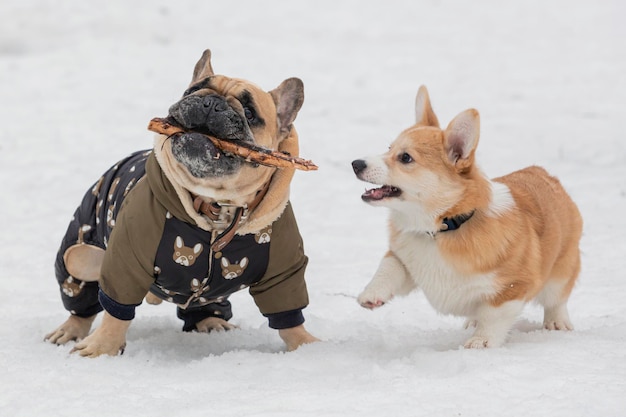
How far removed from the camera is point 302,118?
30.8 ft

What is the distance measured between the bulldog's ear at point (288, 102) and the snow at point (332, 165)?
1.07 m

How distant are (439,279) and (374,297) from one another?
12.2 inches

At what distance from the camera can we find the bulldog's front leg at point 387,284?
3863 mm

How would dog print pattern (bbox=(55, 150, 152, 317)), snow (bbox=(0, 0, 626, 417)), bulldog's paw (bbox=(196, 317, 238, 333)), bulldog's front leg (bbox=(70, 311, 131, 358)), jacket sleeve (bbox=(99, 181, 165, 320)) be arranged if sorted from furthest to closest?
bulldog's paw (bbox=(196, 317, 238, 333)) → dog print pattern (bbox=(55, 150, 152, 317)) → bulldog's front leg (bbox=(70, 311, 131, 358)) → jacket sleeve (bbox=(99, 181, 165, 320)) → snow (bbox=(0, 0, 626, 417))

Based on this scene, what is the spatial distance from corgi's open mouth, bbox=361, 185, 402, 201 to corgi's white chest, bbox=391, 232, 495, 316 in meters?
0.23

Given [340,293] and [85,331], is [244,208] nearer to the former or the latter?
[85,331]

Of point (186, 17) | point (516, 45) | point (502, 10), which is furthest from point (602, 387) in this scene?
point (502, 10)

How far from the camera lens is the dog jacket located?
372cm

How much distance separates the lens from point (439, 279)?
12.6 ft

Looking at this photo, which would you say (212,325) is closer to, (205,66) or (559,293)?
(205,66)

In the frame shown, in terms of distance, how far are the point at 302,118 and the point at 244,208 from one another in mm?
5714

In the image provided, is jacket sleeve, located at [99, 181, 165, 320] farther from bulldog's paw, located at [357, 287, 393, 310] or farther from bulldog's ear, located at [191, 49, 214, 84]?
bulldog's paw, located at [357, 287, 393, 310]

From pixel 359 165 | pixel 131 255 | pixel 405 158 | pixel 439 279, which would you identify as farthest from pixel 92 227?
pixel 439 279

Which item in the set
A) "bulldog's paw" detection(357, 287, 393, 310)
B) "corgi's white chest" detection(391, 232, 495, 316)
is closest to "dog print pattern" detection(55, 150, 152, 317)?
"bulldog's paw" detection(357, 287, 393, 310)
